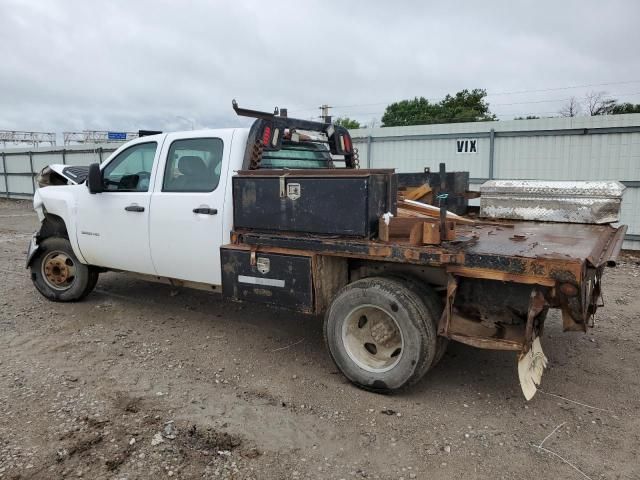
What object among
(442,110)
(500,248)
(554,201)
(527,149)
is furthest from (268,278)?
(442,110)

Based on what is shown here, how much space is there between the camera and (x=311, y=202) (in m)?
3.92

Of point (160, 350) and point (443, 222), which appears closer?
point (443, 222)

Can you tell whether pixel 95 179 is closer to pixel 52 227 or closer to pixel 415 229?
pixel 52 227

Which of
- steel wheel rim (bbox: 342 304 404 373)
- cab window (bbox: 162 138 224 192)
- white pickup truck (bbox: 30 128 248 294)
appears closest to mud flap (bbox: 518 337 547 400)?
steel wheel rim (bbox: 342 304 404 373)

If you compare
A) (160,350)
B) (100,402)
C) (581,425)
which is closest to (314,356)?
(160,350)

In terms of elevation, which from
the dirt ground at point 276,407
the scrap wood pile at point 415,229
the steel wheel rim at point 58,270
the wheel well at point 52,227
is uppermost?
the scrap wood pile at point 415,229

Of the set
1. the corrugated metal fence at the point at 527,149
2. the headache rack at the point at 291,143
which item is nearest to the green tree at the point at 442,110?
the corrugated metal fence at the point at 527,149

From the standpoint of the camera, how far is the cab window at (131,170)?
5.23 m

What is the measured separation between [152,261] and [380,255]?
2.57 metres

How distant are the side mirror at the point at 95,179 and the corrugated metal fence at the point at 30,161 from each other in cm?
1716

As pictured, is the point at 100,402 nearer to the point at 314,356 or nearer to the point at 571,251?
the point at 314,356

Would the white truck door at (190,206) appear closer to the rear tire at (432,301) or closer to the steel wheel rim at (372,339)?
the steel wheel rim at (372,339)

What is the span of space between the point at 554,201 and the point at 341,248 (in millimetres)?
2229

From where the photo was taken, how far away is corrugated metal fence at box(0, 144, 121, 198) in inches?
859
